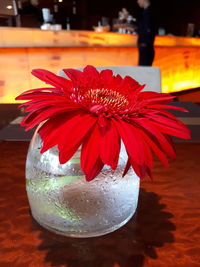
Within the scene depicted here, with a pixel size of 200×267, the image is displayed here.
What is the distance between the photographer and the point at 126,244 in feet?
1.00

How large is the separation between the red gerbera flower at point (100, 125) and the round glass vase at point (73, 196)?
55 mm

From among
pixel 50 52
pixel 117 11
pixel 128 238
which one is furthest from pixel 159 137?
pixel 117 11

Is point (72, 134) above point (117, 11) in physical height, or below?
below

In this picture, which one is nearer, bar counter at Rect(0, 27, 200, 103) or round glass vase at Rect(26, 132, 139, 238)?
round glass vase at Rect(26, 132, 139, 238)

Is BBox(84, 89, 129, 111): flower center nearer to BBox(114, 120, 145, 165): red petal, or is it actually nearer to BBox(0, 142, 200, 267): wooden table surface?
BBox(114, 120, 145, 165): red petal

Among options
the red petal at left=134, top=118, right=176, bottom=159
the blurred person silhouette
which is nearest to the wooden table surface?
the red petal at left=134, top=118, right=176, bottom=159

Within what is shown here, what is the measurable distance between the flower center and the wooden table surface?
15 centimetres

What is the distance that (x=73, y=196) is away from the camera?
0.31 m

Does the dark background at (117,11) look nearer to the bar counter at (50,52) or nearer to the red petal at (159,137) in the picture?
the bar counter at (50,52)

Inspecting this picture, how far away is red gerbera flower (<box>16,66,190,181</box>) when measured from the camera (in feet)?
0.76

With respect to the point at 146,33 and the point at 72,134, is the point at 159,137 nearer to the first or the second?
the point at 72,134

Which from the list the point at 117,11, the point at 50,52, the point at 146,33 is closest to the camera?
the point at 50,52

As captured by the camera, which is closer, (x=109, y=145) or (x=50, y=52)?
(x=109, y=145)

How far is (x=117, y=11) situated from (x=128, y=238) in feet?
18.8
